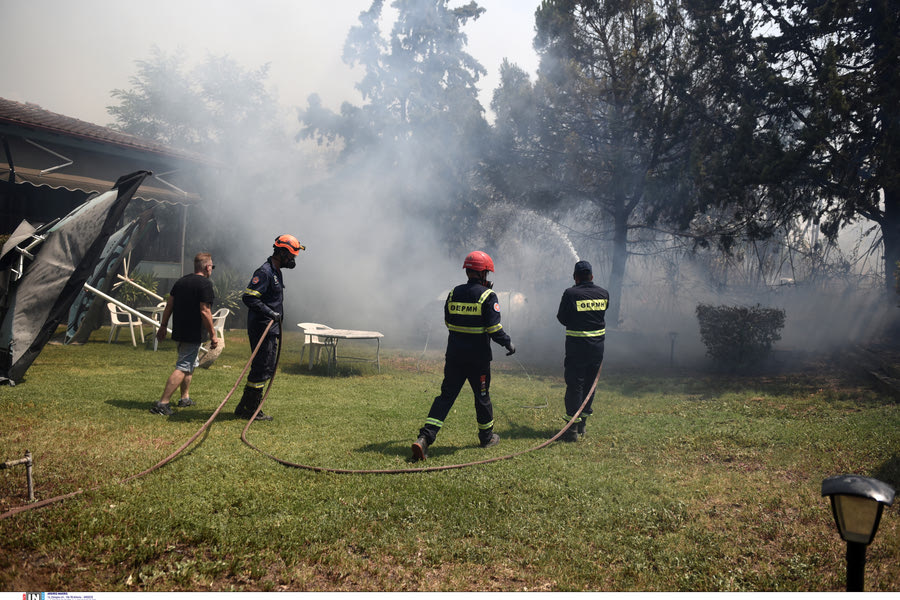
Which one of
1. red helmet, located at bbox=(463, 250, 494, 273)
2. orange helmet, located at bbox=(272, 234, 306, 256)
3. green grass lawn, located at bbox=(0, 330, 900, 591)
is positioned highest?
orange helmet, located at bbox=(272, 234, 306, 256)

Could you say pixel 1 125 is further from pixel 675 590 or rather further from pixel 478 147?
pixel 675 590

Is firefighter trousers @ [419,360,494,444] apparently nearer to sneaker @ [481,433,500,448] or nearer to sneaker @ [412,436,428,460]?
sneaker @ [481,433,500,448]

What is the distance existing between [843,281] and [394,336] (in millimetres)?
12202

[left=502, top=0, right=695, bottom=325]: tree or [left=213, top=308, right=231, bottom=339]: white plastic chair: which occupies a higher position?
[left=502, top=0, right=695, bottom=325]: tree

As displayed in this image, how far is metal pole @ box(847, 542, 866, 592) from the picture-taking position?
72.2 inches

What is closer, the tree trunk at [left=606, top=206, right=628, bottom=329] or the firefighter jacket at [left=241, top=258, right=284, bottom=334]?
the firefighter jacket at [left=241, top=258, right=284, bottom=334]

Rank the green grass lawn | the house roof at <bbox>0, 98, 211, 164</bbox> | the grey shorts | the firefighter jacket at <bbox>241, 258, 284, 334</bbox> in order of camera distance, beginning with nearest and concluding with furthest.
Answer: the green grass lawn < the firefighter jacket at <bbox>241, 258, 284, 334</bbox> < the grey shorts < the house roof at <bbox>0, 98, 211, 164</bbox>

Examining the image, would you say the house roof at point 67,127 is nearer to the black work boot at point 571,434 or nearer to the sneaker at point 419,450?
the sneaker at point 419,450

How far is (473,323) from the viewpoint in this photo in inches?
201

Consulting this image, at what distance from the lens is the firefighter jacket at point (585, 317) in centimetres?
601

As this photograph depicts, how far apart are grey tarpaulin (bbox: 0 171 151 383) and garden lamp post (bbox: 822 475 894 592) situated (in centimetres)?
751

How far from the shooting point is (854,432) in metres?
6.01

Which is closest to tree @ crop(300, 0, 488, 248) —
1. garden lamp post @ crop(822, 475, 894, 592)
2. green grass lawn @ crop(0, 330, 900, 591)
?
green grass lawn @ crop(0, 330, 900, 591)

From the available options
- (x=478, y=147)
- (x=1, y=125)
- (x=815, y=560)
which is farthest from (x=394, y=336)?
(x=815, y=560)
